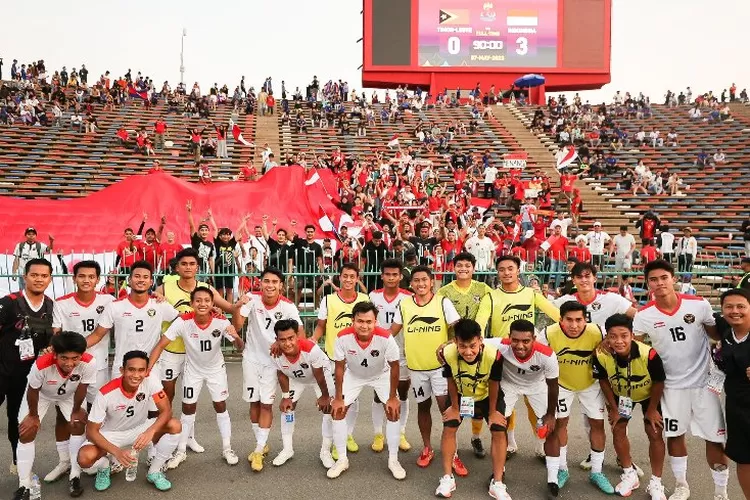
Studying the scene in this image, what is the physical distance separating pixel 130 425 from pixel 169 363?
2.98 feet

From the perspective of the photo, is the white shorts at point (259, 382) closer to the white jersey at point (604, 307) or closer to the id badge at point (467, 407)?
the id badge at point (467, 407)

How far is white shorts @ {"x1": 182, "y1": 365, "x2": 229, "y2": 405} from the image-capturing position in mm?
5969

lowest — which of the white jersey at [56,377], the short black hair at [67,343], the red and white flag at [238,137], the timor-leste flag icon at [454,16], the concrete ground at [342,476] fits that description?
the concrete ground at [342,476]

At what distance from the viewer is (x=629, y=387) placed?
528cm

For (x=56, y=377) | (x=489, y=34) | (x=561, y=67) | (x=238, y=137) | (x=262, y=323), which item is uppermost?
(x=489, y=34)

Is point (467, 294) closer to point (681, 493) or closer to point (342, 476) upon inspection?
point (342, 476)

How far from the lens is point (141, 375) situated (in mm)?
5199

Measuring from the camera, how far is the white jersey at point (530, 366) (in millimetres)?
5262

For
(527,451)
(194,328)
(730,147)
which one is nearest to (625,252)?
(527,451)

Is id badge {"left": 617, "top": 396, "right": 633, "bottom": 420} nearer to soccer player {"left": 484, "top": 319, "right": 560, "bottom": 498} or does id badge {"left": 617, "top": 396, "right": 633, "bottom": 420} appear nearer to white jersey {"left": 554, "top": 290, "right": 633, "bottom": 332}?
soccer player {"left": 484, "top": 319, "right": 560, "bottom": 498}

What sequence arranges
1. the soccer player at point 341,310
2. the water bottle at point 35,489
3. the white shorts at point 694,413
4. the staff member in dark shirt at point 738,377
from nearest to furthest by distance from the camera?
the staff member in dark shirt at point 738,377
the white shorts at point 694,413
the water bottle at point 35,489
the soccer player at point 341,310

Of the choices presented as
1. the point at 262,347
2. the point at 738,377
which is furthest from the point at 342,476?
the point at 738,377

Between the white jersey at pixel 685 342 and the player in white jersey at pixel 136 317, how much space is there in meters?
4.97

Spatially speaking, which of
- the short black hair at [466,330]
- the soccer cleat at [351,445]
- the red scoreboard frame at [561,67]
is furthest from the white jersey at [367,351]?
the red scoreboard frame at [561,67]
